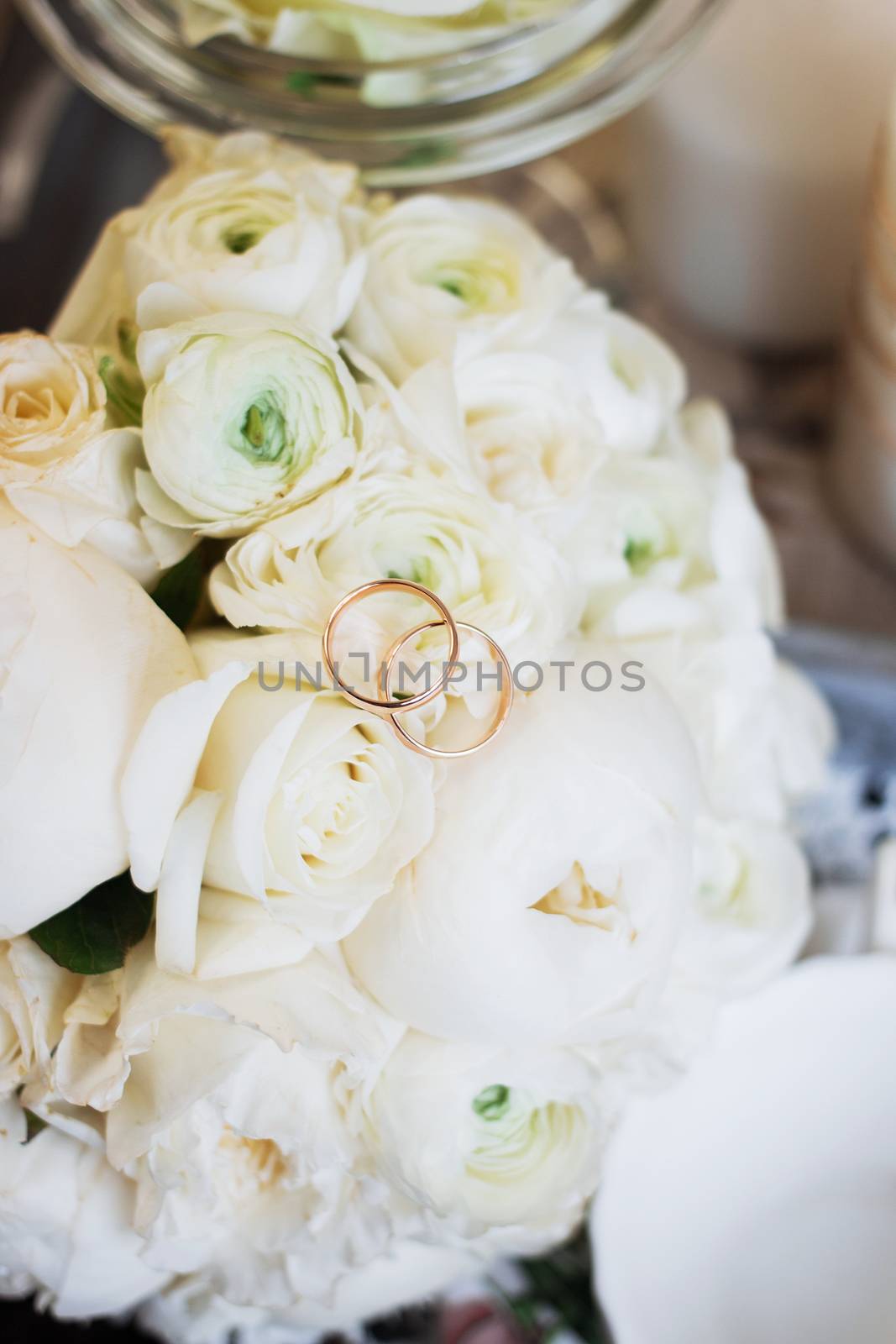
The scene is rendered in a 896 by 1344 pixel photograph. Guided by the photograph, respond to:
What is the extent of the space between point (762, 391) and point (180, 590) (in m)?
0.42

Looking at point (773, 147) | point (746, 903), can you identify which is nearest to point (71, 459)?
point (746, 903)

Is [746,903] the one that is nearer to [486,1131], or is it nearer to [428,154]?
[486,1131]

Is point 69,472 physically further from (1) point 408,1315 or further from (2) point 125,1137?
(1) point 408,1315

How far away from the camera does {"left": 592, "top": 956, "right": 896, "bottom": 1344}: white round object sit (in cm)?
41

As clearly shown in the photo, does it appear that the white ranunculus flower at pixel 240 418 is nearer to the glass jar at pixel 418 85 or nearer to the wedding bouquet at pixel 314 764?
the wedding bouquet at pixel 314 764

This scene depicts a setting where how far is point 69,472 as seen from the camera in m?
0.28

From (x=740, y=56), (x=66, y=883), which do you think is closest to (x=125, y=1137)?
(x=66, y=883)

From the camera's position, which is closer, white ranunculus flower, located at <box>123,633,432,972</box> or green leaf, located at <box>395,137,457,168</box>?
white ranunculus flower, located at <box>123,633,432,972</box>

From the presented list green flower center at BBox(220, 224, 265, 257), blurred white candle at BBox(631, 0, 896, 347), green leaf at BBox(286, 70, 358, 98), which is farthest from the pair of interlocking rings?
blurred white candle at BBox(631, 0, 896, 347)

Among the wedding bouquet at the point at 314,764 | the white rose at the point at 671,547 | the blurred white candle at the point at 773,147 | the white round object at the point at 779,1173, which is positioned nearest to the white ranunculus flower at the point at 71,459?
the wedding bouquet at the point at 314,764

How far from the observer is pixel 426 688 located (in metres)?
0.28

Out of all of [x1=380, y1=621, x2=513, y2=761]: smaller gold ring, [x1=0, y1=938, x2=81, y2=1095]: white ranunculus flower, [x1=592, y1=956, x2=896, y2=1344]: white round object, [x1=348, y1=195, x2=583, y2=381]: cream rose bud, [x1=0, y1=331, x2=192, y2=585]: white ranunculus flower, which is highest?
[x1=348, y1=195, x2=583, y2=381]: cream rose bud

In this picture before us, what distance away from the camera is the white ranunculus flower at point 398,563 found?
0.91ft

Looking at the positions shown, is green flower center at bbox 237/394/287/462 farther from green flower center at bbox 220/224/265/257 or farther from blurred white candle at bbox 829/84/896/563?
blurred white candle at bbox 829/84/896/563
